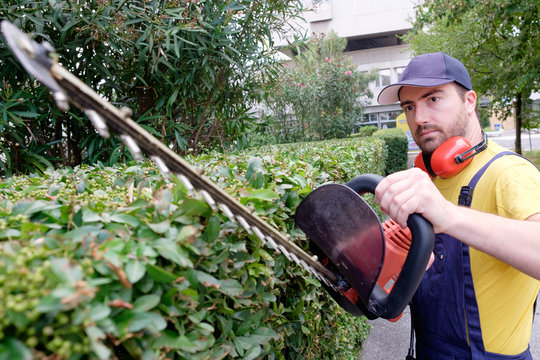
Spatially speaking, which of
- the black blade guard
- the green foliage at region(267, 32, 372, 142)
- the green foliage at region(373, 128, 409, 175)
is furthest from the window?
the black blade guard

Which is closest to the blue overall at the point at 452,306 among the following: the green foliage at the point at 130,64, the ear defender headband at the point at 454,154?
the ear defender headband at the point at 454,154

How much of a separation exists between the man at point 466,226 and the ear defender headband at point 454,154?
0.07 ft

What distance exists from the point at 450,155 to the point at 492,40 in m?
10.5

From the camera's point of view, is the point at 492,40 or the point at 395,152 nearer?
the point at 492,40

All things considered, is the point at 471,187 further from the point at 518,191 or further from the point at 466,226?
the point at 466,226

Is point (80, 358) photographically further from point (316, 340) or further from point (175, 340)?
point (316, 340)

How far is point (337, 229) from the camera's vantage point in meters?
1.12

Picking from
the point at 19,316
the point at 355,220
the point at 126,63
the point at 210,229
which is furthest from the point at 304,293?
the point at 126,63

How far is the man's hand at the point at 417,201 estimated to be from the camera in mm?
1049

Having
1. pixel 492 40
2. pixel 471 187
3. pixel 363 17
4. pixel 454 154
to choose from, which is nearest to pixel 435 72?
pixel 454 154

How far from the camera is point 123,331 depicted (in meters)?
0.59

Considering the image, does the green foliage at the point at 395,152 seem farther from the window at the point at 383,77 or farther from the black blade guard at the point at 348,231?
Answer: the window at the point at 383,77

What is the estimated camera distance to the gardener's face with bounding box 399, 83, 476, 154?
65.0 inches

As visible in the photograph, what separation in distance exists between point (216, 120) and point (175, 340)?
13.4ft
